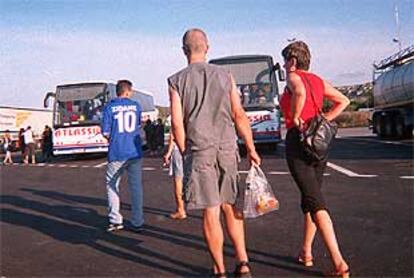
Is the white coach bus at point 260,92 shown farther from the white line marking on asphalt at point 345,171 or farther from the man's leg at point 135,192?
the man's leg at point 135,192

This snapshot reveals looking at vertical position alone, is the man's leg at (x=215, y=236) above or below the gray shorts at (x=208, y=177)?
below

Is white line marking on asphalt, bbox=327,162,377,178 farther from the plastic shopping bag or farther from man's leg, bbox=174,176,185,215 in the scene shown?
the plastic shopping bag

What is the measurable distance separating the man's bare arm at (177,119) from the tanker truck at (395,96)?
61.1ft

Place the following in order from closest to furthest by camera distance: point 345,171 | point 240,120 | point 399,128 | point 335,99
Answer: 1. point 240,120
2. point 335,99
3. point 345,171
4. point 399,128

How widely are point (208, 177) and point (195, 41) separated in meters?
1.19

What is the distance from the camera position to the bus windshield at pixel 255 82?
18944 millimetres

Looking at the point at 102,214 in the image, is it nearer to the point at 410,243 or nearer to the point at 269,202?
the point at 269,202

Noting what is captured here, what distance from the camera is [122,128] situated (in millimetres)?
7215

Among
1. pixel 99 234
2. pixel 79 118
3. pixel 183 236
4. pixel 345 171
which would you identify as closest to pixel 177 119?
pixel 183 236

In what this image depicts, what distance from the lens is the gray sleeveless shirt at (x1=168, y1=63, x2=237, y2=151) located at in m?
4.69

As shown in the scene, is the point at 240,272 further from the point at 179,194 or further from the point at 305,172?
the point at 179,194

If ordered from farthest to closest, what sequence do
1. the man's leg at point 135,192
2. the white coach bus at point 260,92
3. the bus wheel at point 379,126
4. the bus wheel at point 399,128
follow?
the bus wheel at point 379,126
the bus wheel at point 399,128
the white coach bus at point 260,92
the man's leg at point 135,192

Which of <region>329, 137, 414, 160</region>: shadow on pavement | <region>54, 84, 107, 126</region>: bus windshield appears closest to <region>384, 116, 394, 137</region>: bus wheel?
<region>329, 137, 414, 160</region>: shadow on pavement

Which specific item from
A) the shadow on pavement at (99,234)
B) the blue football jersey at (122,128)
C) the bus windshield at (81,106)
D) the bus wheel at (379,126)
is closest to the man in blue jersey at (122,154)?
the blue football jersey at (122,128)
